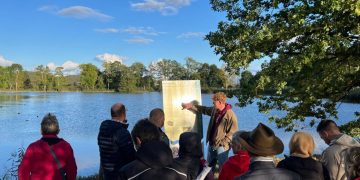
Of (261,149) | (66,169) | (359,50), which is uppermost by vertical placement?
(359,50)

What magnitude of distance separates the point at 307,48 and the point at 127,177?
497 centimetres

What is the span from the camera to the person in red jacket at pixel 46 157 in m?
4.38

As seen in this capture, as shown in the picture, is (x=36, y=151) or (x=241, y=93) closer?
(x=36, y=151)

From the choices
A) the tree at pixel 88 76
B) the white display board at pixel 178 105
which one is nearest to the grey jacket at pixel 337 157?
the white display board at pixel 178 105

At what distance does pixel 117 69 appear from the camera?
122750 millimetres

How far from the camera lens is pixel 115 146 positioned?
4.70 m

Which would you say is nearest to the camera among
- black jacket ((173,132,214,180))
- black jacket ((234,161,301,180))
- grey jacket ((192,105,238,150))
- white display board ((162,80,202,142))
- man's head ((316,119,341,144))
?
black jacket ((234,161,301,180))

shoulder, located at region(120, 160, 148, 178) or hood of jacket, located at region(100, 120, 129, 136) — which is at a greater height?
hood of jacket, located at region(100, 120, 129, 136)

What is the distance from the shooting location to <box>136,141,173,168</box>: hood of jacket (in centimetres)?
338

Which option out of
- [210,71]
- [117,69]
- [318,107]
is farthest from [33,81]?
[318,107]

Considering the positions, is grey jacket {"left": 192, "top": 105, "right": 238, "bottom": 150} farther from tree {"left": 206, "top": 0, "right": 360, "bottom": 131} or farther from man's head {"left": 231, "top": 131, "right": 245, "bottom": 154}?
man's head {"left": 231, "top": 131, "right": 245, "bottom": 154}

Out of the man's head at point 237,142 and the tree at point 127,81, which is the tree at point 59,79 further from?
the man's head at point 237,142

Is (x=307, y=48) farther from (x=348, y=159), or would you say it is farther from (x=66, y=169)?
(x=66, y=169)

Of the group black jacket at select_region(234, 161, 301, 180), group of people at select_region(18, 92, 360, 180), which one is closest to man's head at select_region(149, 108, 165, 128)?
group of people at select_region(18, 92, 360, 180)
